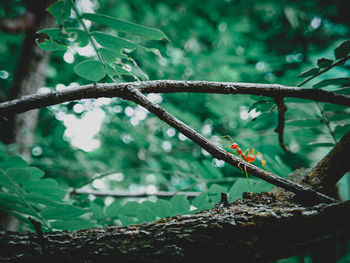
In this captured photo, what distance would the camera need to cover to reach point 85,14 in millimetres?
866

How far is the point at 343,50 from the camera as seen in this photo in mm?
938

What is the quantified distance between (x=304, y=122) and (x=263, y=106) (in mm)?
367

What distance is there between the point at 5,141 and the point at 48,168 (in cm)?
62

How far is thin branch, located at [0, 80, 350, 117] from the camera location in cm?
78

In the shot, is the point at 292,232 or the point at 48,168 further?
the point at 48,168

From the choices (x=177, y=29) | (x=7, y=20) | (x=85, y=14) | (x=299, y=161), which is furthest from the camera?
(x=177, y=29)

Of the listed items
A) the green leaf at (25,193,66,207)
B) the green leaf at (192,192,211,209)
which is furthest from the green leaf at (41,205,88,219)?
the green leaf at (192,192,211,209)

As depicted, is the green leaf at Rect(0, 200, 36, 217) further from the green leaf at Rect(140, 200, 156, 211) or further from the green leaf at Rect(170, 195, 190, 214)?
the green leaf at Rect(170, 195, 190, 214)

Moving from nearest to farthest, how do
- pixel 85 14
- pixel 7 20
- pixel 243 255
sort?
pixel 243 255
pixel 85 14
pixel 7 20

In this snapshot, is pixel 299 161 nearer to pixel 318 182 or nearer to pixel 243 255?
pixel 318 182

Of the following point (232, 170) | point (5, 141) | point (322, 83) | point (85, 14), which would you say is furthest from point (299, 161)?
point (5, 141)

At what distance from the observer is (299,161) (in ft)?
8.46

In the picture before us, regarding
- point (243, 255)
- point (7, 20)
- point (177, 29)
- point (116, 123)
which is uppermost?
point (177, 29)

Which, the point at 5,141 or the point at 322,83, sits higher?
the point at 5,141
